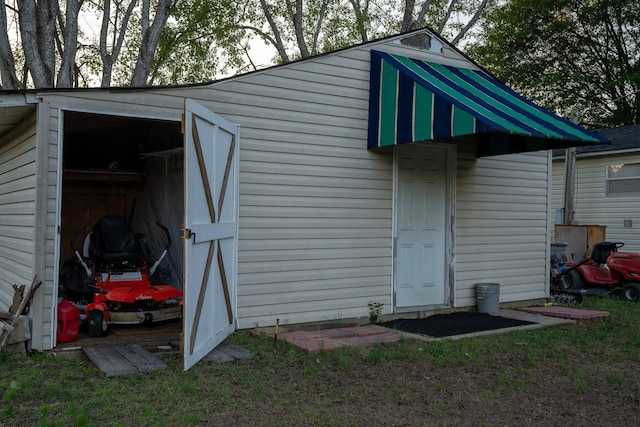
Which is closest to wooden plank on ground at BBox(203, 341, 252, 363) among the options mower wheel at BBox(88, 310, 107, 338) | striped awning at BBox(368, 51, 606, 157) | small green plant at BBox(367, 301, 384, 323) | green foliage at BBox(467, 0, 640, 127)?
mower wheel at BBox(88, 310, 107, 338)

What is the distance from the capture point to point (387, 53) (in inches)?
301

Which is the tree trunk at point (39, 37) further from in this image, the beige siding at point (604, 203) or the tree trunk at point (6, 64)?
the beige siding at point (604, 203)

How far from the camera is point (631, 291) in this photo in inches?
410

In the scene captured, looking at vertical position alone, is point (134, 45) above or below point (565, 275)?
above

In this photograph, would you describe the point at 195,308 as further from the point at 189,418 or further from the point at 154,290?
the point at 154,290

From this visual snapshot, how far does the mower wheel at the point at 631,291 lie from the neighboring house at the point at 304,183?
2.18 meters

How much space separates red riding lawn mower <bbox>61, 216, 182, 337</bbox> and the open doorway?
0.69 ft

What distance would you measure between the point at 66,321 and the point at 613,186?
14.0m

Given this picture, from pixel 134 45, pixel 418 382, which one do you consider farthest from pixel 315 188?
pixel 134 45

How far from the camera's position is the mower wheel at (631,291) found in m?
10.3

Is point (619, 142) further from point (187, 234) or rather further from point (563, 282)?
point (187, 234)

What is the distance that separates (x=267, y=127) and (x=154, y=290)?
7.34 ft

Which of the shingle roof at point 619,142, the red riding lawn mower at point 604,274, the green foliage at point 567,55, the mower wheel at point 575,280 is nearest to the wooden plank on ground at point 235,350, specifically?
the red riding lawn mower at point 604,274

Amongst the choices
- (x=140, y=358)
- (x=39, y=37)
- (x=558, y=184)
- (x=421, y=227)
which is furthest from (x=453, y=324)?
(x=558, y=184)
